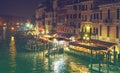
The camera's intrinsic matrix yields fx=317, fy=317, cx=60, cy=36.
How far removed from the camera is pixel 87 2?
71.8 metres

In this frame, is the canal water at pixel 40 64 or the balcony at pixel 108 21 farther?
the balcony at pixel 108 21

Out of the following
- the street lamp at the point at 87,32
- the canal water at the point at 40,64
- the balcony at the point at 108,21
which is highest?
the balcony at the point at 108,21

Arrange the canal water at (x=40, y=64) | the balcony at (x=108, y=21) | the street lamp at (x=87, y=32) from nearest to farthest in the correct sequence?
the canal water at (x=40, y=64), the balcony at (x=108, y=21), the street lamp at (x=87, y=32)

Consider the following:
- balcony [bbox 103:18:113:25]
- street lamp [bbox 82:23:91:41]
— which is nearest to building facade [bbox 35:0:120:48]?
balcony [bbox 103:18:113:25]

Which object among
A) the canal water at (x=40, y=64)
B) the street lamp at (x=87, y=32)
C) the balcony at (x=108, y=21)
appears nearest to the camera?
the canal water at (x=40, y=64)

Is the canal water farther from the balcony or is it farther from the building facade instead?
the balcony

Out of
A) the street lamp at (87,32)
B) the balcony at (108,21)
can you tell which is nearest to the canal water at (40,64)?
the street lamp at (87,32)

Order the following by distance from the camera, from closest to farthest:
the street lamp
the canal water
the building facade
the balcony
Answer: the canal water, the building facade, the balcony, the street lamp

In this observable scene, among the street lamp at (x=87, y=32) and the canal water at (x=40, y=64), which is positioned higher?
the street lamp at (x=87, y=32)

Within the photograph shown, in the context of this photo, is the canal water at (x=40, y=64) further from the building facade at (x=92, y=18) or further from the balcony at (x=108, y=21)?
the balcony at (x=108, y=21)

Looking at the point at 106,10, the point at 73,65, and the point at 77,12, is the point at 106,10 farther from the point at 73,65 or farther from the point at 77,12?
the point at 77,12

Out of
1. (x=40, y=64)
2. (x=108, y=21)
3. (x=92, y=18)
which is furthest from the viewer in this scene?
(x=92, y=18)

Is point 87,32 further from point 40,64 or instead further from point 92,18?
point 40,64

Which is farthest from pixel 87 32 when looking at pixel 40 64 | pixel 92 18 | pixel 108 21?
pixel 40 64
